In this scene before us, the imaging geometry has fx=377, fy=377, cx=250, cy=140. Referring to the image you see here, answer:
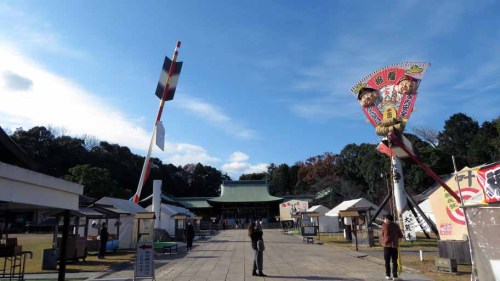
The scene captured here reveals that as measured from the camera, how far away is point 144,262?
941 cm

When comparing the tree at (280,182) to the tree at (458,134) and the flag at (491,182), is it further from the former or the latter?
the flag at (491,182)

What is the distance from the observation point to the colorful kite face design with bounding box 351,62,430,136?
70.2 feet

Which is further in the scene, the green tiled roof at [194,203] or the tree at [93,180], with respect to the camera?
the green tiled roof at [194,203]

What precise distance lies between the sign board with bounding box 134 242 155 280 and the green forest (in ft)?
113

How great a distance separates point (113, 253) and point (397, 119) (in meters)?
17.2

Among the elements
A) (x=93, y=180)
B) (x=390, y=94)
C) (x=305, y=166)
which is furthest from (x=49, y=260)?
(x=305, y=166)

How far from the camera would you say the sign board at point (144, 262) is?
30.7 feet

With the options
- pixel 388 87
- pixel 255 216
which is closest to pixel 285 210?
pixel 255 216

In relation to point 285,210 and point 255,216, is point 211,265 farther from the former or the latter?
point 255,216

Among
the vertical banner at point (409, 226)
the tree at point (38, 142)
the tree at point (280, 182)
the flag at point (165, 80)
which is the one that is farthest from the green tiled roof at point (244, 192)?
the vertical banner at point (409, 226)

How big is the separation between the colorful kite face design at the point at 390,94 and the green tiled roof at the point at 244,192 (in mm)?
39703

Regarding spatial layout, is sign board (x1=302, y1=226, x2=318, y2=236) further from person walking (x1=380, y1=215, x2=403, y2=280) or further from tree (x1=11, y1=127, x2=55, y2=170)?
tree (x1=11, y1=127, x2=55, y2=170)

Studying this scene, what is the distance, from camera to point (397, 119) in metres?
21.6

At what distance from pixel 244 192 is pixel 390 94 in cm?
4416
